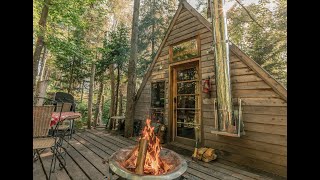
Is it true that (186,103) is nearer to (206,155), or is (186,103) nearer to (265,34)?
(206,155)

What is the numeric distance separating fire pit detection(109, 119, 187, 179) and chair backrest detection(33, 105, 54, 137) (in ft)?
4.87

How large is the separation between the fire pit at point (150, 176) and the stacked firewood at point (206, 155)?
2.08 meters

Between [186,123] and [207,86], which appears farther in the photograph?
[186,123]

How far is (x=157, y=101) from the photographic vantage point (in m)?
6.47

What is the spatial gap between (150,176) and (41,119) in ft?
7.23

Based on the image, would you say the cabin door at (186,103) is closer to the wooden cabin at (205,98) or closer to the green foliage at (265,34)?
the wooden cabin at (205,98)

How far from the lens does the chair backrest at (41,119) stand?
288 centimetres

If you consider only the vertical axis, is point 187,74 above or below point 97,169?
above

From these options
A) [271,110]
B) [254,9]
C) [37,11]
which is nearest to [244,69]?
[271,110]

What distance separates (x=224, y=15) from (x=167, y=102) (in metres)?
3.06

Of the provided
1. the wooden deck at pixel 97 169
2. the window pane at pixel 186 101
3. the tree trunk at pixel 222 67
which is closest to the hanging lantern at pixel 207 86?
the window pane at pixel 186 101

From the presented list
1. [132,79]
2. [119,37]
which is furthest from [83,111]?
[132,79]
